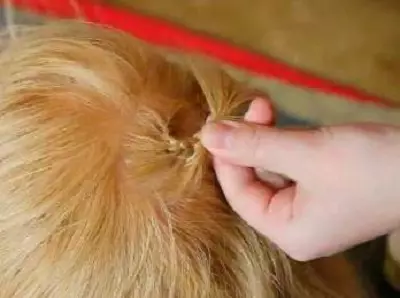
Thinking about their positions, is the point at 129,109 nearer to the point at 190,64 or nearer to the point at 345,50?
the point at 190,64

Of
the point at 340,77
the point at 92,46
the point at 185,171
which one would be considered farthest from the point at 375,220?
the point at 340,77

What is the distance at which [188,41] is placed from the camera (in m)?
1.34

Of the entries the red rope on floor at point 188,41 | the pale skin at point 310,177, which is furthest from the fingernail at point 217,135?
the red rope on floor at point 188,41

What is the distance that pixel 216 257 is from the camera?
2.32ft

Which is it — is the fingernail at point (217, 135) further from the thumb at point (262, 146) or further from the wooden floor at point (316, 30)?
the wooden floor at point (316, 30)

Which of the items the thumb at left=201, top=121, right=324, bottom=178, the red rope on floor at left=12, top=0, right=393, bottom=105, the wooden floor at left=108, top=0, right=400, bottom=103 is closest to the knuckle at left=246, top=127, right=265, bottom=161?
the thumb at left=201, top=121, right=324, bottom=178

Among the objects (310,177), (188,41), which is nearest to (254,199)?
(310,177)

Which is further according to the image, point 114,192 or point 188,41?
point 188,41

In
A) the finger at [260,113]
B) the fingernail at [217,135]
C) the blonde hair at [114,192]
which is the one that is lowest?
the blonde hair at [114,192]

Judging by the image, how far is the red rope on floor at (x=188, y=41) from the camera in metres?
1.24

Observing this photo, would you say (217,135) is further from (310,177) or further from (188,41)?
(188,41)

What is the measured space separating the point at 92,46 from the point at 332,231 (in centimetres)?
23

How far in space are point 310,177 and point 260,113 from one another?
0.19ft

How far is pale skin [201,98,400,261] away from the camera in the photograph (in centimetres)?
67
